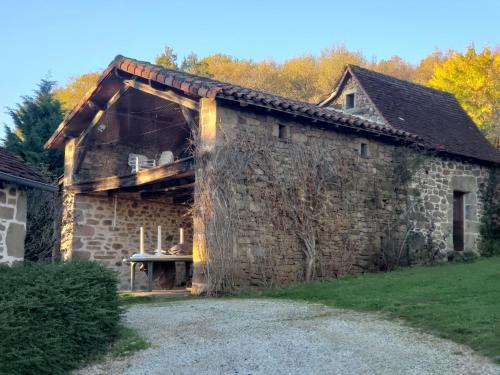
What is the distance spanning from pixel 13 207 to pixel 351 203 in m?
7.12

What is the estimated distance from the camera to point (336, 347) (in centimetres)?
597

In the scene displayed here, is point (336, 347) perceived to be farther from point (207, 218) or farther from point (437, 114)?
point (437, 114)

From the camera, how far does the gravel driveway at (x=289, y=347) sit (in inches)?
210

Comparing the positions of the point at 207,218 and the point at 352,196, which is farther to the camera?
the point at 352,196

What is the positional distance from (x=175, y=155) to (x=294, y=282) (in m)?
6.11

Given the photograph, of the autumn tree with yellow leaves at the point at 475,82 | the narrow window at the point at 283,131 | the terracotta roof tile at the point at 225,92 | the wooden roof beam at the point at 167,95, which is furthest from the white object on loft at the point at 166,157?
the autumn tree with yellow leaves at the point at 475,82

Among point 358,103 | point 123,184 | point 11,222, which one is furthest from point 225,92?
point 358,103

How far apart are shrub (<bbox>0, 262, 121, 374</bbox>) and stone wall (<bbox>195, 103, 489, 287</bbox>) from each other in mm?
4017

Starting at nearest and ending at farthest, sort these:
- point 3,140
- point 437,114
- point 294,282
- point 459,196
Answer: point 294,282 → point 459,196 → point 437,114 → point 3,140

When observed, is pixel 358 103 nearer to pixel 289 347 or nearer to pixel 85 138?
pixel 85 138

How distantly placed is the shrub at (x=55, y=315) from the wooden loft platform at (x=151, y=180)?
4644 mm

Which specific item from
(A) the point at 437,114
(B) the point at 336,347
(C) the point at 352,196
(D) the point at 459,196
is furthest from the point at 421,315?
(A) the point at 437,114

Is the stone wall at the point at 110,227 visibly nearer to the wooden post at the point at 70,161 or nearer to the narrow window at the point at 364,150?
the wooden post at the point at 70,161

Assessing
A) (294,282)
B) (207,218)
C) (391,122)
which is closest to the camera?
(207,218)
